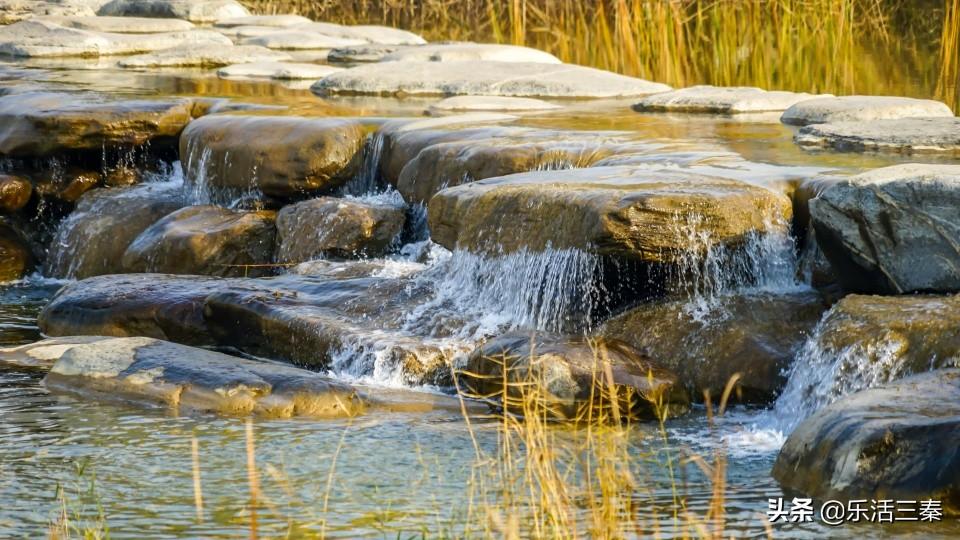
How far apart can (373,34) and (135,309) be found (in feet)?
25.9

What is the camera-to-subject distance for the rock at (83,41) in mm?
13109

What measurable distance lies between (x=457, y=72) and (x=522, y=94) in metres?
0.77

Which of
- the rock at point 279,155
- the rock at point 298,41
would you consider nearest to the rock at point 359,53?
the rock at point 298,41

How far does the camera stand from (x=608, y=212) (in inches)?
222

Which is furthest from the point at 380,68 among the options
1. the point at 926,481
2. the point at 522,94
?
the point at 926,481

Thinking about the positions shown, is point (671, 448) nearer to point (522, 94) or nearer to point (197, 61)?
point (522, 94)

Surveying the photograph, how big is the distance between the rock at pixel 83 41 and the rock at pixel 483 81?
2870 mm

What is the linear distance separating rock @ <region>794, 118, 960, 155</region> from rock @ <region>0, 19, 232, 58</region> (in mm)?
6896

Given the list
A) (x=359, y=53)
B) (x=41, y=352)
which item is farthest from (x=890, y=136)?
(x=359, y=53)

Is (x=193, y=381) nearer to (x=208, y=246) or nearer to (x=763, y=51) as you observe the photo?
(x=208, y=246)

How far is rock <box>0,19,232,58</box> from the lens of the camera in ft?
43.0

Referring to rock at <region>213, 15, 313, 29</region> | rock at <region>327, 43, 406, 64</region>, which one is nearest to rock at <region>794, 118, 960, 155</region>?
rock at <region>327, 43, 406, 64</region>

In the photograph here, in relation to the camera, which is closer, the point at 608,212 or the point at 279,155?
the point at 608,212

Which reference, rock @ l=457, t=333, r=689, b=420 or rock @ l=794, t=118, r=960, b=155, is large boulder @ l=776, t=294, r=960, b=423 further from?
rock @ l=794, t=118, r=960, b=155
